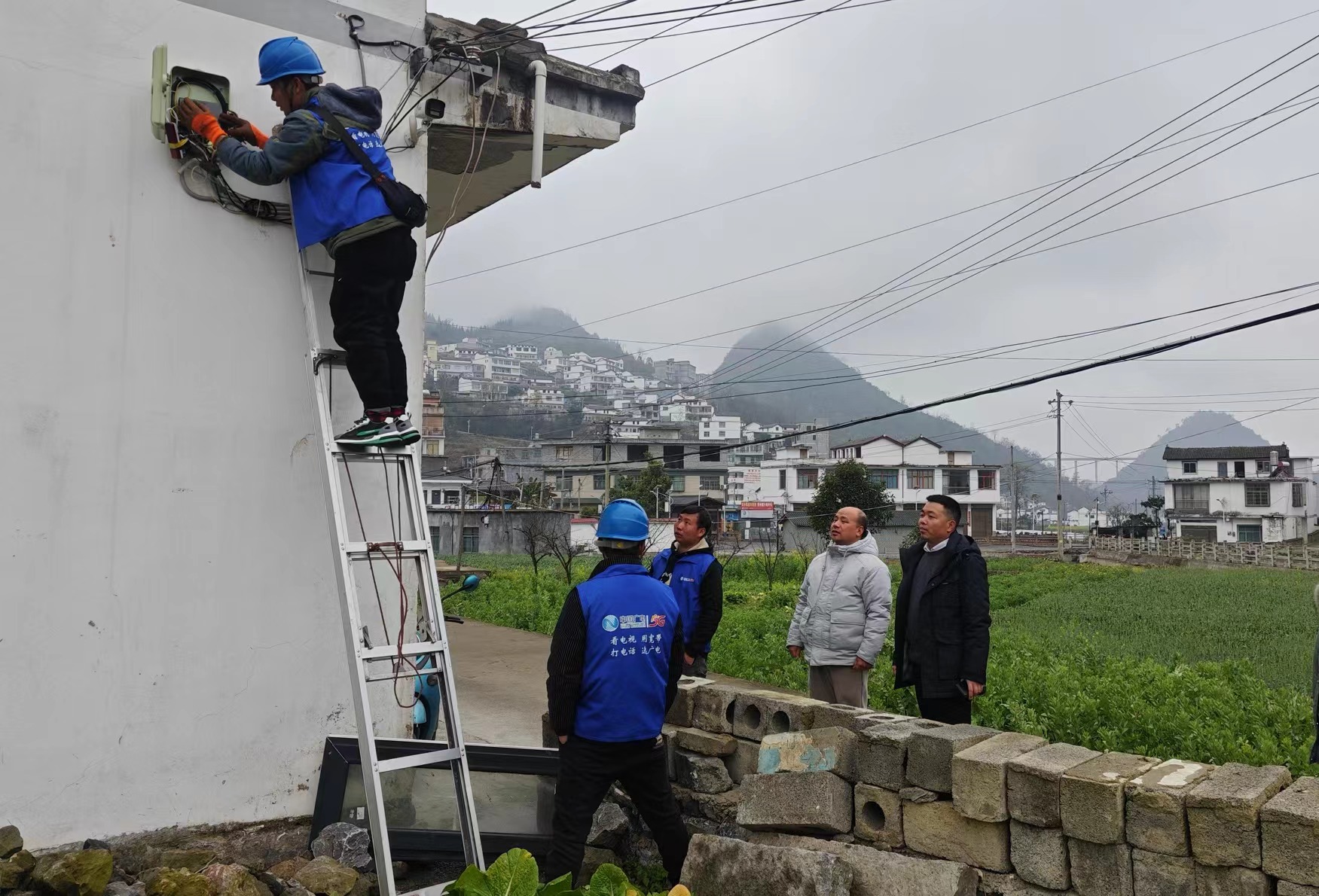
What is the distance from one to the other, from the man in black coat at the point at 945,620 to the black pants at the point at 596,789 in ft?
6.20

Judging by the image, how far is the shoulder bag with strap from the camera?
4395 mm

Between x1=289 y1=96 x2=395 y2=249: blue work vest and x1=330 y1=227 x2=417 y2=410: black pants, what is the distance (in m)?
0.11

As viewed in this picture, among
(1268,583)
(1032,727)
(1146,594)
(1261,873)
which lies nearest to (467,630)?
(1032,727)

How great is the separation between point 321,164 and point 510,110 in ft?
5.65

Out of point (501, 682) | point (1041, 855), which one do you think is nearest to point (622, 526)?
point (1041, 855)

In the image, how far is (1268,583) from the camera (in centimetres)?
2556

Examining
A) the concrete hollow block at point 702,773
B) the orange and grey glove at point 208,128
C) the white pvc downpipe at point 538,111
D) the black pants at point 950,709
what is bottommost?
the concrete hollow block at point 702,773

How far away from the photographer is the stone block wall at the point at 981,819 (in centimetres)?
336

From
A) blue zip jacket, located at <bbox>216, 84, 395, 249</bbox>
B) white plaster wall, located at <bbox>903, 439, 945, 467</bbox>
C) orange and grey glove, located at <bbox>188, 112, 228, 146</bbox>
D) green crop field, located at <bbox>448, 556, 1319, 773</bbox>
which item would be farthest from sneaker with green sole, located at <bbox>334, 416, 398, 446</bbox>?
white plaster wall, located at <bbox>903, 439, 945, 467</bbox>

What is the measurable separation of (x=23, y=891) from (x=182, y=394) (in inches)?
81.0

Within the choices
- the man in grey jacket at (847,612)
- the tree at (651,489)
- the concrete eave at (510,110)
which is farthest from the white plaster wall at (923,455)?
the man in grey jacket at (847,612)

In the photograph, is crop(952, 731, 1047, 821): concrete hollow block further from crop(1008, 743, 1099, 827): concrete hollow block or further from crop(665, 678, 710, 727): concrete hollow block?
crop(665, 678, 710, 727): concrete hollow block

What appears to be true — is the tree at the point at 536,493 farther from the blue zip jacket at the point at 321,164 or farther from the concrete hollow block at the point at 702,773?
the blue zip jacket at the point at 321,164

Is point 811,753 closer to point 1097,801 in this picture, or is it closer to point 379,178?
point 1097,801
